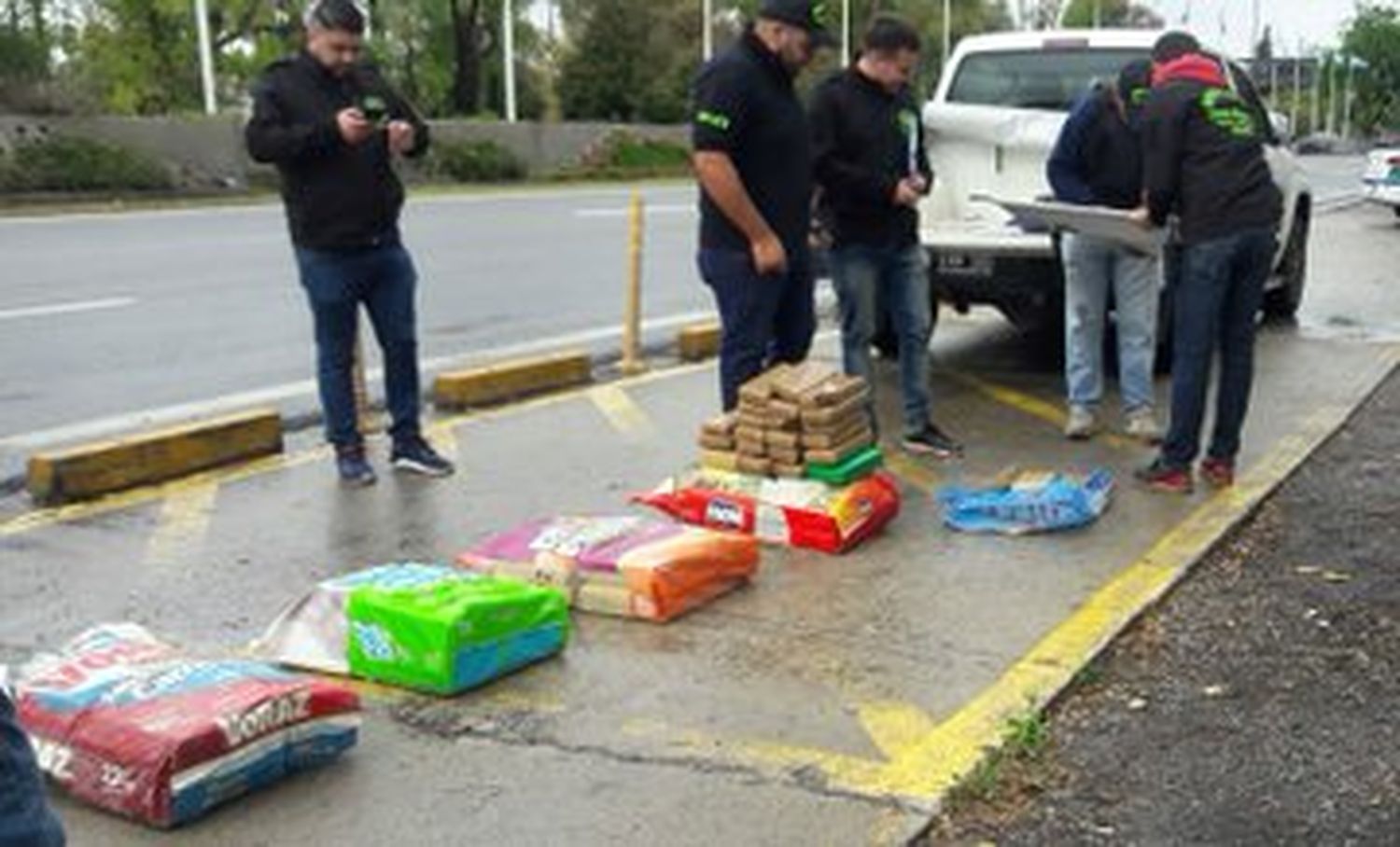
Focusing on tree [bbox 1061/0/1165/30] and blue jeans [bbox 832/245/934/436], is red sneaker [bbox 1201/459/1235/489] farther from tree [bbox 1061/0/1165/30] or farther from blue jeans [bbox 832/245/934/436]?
tree [bbox 1061/0/1165/30]

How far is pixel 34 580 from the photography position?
213 inches

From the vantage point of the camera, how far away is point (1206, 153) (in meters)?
6.33

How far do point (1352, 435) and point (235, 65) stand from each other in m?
51.5

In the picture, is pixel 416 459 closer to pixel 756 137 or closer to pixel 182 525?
pixel 182 525

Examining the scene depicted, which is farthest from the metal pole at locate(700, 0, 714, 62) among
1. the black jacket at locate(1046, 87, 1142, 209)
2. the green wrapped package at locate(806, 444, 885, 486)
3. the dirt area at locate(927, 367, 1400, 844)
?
the dirt area at locate(927, 367, 1400, 844)

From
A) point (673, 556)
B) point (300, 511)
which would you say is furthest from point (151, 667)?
point (300, 511)

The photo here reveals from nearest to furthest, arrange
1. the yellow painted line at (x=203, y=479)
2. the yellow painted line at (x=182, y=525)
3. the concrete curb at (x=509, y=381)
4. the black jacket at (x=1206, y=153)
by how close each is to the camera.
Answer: the yellow painted line at (x=182, y=525)
the yellow painted line at (x=203, y=479)
the black jacket at (x=1206, y=153)
the concrete curb at (x=509, y=381)

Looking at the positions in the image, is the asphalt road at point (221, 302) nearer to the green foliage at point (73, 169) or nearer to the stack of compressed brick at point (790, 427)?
the stack of compressed brick at point (790, 427)

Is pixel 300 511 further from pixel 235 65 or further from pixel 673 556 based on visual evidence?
pixel 235 65

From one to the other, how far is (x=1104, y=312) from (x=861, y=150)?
154 cm

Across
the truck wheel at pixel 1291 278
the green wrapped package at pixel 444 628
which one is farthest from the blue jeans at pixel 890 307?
the truck wheel at pixel 1291 278

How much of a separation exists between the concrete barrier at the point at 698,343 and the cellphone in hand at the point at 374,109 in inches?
147

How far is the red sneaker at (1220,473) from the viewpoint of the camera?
259 inches

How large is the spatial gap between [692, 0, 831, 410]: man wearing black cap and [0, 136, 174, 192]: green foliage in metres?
23.4
